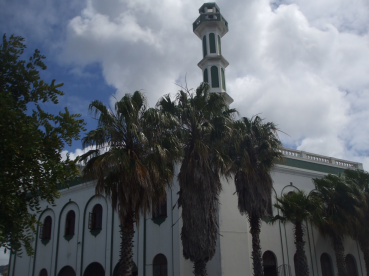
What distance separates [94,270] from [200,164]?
1447 centimetres

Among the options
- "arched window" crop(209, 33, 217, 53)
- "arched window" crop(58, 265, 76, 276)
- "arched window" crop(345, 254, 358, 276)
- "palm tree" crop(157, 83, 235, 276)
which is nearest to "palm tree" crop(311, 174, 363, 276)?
"arched window" crop(345, 254, 358, 276)

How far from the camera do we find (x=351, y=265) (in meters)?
24.3

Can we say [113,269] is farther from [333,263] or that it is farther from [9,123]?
[9,123]

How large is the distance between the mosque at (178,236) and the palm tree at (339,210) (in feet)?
7.45

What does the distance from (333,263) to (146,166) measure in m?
16.2

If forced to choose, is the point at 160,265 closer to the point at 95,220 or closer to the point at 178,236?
the point at 178,236

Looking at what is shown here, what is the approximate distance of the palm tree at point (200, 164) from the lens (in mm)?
13828

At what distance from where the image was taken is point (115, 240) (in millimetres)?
22656

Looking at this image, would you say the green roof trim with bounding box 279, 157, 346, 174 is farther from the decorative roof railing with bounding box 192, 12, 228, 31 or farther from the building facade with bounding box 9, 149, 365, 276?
the decorative roof railing with bounding box 192, 12, 228, 31

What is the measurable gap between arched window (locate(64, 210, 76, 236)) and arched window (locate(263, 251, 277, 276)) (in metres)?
13.3

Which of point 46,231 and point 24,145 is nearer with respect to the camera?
point 24,145

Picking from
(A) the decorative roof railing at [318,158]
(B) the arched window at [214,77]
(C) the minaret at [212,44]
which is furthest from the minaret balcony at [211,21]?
(A) the decorative roof railing at [318,158]

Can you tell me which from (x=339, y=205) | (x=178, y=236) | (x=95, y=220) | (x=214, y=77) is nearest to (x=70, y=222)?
(x=95, y=220)

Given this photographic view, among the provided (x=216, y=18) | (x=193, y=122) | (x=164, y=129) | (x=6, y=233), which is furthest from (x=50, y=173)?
(x=216, y=18)
